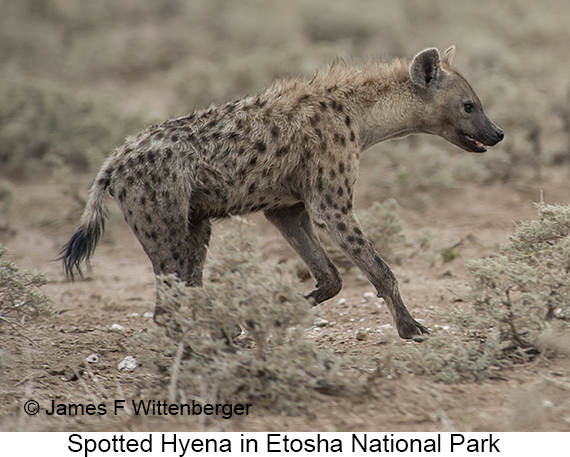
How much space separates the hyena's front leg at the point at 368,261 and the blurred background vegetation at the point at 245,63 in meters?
1.49

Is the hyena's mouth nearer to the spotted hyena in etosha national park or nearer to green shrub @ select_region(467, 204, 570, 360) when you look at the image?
the spotted hyena in etosha national park

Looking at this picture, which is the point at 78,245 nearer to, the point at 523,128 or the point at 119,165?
the point at 119,165

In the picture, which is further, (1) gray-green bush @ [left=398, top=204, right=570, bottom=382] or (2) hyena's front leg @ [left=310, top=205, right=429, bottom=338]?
(2) hyena's front leg @ [left=310, top=205, right=429, bottom=338]

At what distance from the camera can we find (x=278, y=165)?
16.1 feet

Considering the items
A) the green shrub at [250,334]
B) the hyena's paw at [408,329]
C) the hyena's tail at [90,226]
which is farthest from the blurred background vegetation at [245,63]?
the green shrub at [250,334]

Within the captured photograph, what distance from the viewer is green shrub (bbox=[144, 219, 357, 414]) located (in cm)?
386

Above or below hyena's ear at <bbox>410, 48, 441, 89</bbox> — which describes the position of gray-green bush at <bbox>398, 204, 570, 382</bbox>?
below

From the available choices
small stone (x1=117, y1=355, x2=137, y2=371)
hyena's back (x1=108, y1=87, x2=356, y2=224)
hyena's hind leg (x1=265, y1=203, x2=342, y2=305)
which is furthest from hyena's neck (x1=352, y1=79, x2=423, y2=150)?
small stone (x1=117, y1=355, x2=137, y2=371)

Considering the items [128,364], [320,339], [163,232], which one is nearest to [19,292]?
[128,364]

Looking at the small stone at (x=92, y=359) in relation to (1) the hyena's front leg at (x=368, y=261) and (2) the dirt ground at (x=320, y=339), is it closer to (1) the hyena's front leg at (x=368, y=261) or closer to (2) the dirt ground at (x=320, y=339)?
(2) the dirt ground at (x=320, y=339)

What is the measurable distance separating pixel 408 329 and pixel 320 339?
29.0 inches

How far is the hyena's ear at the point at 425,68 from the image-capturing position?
5184mm

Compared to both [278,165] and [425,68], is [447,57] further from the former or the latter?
[278,165]

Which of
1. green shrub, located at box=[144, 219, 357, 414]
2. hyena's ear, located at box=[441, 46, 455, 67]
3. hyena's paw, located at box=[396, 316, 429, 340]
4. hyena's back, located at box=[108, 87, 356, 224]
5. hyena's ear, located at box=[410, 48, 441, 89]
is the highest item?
hyena's ear, located at box=[441, 46, 455, 67]
